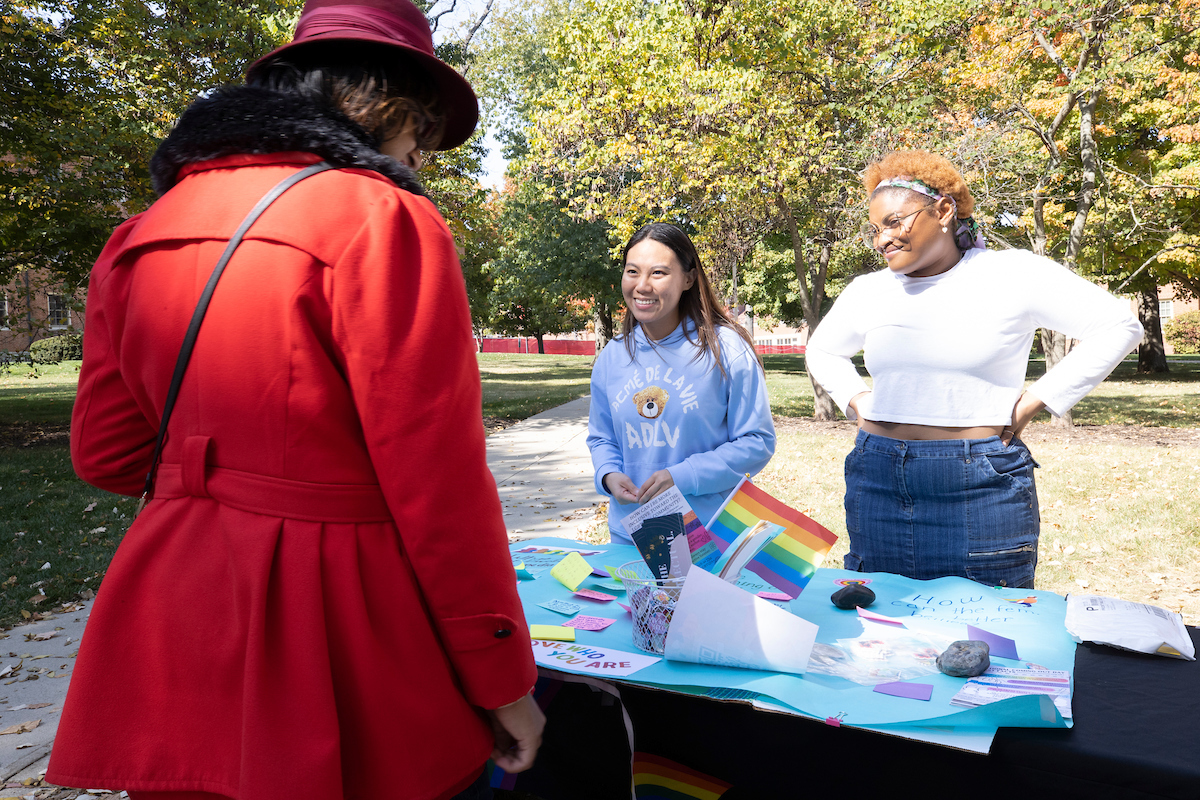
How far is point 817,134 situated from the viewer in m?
10.8

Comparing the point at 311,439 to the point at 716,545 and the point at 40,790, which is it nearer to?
the point at 716,545

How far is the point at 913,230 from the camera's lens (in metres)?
2.58

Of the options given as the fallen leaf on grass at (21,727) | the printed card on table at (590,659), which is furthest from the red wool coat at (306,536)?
the fallen leaf on grass at (21,727)

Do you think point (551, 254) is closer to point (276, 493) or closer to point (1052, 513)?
point (1052, 513)

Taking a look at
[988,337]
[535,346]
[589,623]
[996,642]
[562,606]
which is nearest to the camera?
[996,642]

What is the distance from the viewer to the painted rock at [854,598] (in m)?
2.08

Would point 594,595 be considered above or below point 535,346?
above

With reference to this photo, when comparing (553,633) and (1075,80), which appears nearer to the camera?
(553,633)

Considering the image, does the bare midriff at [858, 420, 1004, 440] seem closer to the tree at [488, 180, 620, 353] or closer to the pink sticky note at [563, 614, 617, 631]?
the pink sticky note at [563, 614, 617, 631]

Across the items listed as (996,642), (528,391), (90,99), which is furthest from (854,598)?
(528,391)

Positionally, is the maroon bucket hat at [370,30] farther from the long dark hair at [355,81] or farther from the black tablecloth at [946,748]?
the black tablecloth at [946,748]

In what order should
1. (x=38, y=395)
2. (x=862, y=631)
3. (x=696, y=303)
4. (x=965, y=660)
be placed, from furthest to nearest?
1. (x=38, y=395)
2. (x=696, y=303)
3. (x=862, y=631)
4. (x=965, y=660)

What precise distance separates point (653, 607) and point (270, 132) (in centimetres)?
121

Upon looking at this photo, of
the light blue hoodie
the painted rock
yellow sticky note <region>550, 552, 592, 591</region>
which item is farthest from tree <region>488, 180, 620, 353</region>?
the painted rock
